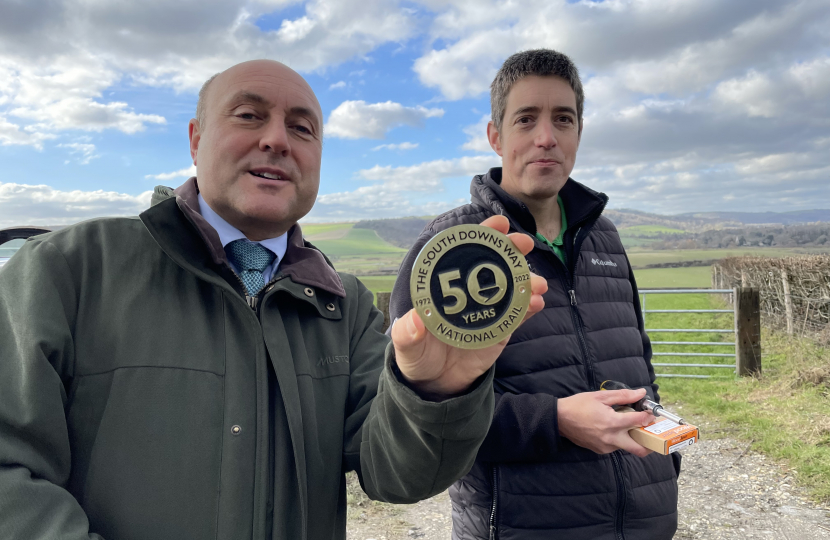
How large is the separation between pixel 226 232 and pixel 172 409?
2.27 feet

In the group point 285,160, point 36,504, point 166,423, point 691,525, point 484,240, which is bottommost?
point 691,525

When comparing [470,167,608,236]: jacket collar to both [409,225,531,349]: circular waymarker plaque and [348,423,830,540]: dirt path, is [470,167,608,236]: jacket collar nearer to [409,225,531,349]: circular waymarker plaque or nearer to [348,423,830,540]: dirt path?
[409,225,531,349]: circular waymarker plaque

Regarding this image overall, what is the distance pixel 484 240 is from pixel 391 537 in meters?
3.33

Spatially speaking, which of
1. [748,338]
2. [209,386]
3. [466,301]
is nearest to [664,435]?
[466,301]

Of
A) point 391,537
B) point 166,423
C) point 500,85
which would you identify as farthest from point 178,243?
point 391,537

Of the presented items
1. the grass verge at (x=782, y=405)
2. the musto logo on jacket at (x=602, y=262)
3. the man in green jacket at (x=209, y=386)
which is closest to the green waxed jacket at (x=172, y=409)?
the man in green jacket at (x=209, y=386)

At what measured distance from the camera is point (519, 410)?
76.0 inches

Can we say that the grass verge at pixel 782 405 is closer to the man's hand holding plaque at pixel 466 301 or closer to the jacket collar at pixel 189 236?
the man's hand holding plaque at pixel 466 301

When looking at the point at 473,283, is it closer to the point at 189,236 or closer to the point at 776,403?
the point at 189,236

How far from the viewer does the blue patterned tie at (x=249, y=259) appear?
1.94 metres

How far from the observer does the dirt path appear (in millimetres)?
4121

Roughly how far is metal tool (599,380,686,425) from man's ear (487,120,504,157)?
3.91ft

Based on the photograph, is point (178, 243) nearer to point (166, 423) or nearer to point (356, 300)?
point (166, 423)

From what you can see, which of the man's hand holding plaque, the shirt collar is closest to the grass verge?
the man's hand holding plaque
